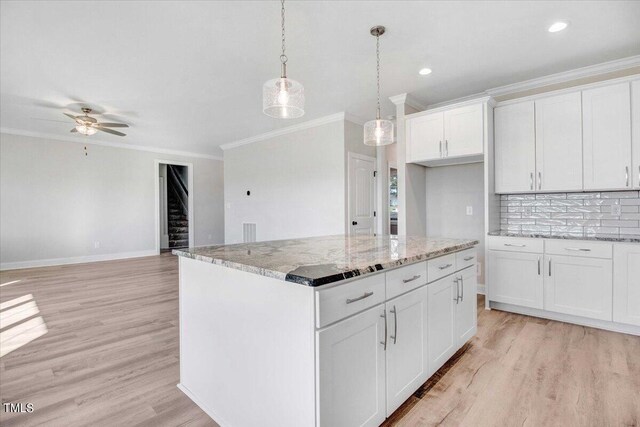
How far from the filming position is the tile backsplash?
10.3ft

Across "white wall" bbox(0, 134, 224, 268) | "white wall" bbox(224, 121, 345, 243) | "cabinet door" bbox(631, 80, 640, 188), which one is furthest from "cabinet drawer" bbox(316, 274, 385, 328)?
"white wall" bbox(0, 134, 224, 268)

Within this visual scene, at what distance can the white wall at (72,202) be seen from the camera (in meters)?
5.73

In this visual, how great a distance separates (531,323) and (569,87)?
2548mm

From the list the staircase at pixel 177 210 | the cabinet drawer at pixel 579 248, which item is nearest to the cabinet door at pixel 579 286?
the cabinet drawer at pixel 579 248

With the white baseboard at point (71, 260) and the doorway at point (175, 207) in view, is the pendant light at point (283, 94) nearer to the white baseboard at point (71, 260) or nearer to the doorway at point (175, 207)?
the white baseboard at point (71, 260)

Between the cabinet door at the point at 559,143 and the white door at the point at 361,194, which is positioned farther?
the white door at the point at 361,194

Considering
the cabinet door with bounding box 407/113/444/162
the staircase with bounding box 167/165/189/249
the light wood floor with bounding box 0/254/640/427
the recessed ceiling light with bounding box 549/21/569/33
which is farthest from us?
the staircase with bounding box 167/165/189/249

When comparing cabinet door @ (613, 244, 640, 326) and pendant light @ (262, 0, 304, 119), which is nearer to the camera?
pendant light @ (262, 0, 304, 119)

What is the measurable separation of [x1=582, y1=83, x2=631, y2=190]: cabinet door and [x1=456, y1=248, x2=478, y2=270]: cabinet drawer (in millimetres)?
1648

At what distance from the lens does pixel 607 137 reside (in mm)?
3049

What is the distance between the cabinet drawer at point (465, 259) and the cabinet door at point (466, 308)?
0.04m

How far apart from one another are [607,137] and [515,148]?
0.77 metres

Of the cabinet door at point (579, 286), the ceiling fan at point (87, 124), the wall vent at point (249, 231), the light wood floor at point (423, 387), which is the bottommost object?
the light wood floor at point (423, 387)

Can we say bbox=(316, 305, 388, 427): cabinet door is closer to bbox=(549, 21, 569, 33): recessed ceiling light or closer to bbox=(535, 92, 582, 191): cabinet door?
bbox=(549, 21, 569, 33): recessed ceiling light
